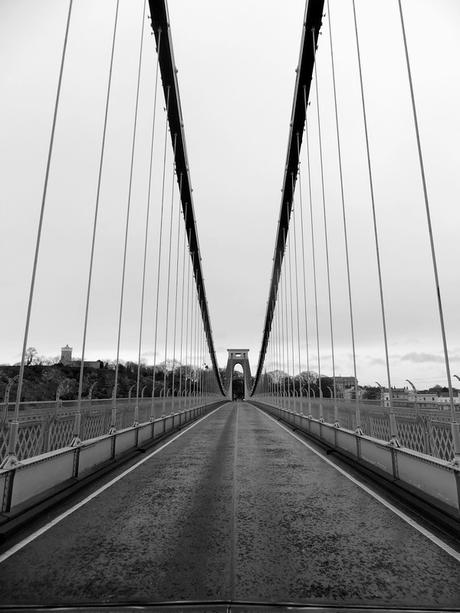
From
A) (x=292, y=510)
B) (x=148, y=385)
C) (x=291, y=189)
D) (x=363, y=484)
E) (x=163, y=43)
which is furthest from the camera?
(x=148, y=385)

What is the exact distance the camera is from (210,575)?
12.4ft

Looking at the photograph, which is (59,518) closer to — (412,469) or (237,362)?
(412,469)

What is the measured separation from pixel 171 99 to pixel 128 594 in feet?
78.6

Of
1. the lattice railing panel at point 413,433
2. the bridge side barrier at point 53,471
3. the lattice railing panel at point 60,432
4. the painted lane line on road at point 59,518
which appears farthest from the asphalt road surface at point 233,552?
the lattice railing panel at point 413,433

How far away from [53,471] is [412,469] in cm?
621

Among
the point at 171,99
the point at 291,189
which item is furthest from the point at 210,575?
the point at 291,189

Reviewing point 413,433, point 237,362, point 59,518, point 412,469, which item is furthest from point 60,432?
point 237,362

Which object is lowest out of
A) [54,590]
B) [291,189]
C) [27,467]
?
[54,590]

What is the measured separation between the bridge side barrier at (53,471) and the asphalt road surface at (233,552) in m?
0.76

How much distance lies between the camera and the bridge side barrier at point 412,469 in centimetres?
557

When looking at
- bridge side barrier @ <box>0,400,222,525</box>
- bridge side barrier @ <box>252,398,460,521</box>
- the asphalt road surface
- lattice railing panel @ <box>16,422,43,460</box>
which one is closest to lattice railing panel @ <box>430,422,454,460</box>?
bridge side barrier @ <box>252,398,460,521</box>

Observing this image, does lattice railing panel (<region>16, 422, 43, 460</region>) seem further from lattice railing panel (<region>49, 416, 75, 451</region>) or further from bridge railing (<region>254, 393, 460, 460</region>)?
bridge railing (<region>254, 393, 460, 460</region>)

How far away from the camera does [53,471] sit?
6.88 m

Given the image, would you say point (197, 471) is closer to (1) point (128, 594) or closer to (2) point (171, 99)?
(1) point (128, 594)
